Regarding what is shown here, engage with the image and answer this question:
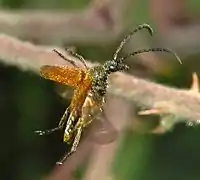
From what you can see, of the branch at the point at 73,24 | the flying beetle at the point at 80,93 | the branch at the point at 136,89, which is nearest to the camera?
the flying beetle at the point at 80,93

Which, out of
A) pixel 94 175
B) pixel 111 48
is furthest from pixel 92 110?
pixel 111 48

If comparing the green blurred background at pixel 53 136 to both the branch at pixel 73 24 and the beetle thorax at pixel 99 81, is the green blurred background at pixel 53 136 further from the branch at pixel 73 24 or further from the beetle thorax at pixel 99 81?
the beetle thorax at pixel 99 81

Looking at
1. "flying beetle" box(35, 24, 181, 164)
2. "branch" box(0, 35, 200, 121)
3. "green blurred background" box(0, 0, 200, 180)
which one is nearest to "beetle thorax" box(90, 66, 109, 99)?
"flying beetle" box(35, 24, 181, 164)

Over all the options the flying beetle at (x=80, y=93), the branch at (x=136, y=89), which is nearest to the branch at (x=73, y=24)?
the branch at (x=136, y=89)

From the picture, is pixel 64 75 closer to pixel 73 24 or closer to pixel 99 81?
pixel 99 81

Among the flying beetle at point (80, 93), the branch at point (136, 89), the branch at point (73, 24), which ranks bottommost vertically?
the flying beetle at point (80, 93)

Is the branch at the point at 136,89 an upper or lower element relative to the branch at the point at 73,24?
lower

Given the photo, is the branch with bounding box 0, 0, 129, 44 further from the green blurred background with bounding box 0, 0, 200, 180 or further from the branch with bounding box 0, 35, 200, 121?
the branch with bounding box 0, 35, 200, 121
